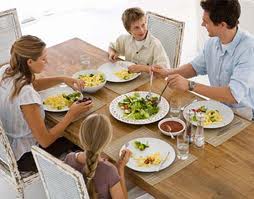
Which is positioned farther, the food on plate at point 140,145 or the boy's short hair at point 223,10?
the boy's short hair at point 223,10

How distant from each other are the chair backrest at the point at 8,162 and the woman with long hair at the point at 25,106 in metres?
0.07

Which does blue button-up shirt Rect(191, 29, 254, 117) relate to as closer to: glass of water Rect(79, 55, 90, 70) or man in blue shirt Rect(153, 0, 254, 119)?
man in blue shirt Rect(153, 0, 254, 119)

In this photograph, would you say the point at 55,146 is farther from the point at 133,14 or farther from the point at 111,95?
the point at 133,14

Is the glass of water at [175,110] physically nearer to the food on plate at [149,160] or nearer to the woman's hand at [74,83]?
the food on plate at [149,160]

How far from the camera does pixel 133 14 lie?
10.2 ft

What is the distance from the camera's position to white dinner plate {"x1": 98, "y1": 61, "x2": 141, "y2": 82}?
2.94 meters

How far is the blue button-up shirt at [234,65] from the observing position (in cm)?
263

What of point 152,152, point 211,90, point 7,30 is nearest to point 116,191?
point 152,152

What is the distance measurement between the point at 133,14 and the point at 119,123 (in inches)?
34.0

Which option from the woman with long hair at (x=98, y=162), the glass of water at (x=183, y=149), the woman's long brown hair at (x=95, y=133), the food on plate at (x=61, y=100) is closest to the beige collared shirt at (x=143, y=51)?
the food on plate at (x=61, y=100)

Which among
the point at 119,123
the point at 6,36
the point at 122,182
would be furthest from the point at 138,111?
the point at 6,36

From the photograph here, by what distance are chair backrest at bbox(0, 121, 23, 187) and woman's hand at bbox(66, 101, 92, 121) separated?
350mm

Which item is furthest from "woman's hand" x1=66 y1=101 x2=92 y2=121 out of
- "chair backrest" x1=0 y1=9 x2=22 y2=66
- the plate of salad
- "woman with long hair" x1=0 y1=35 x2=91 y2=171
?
"chair backrest" x1=0 y1=9 x2=22 y2=66

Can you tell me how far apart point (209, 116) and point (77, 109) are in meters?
0.69
